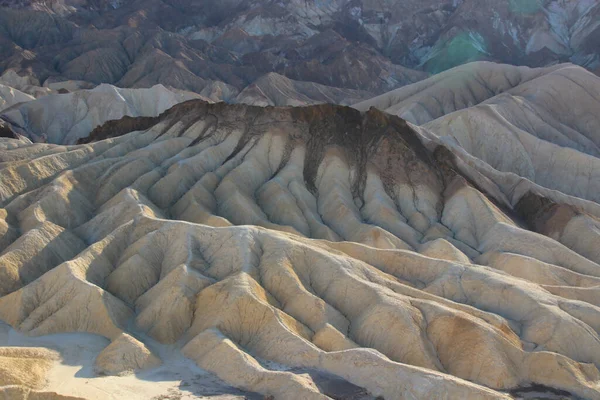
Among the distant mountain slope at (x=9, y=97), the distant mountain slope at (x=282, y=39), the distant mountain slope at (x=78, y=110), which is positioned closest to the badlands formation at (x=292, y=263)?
the distant mountain slope at (x=78, y=110)

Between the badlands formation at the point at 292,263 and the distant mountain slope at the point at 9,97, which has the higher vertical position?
the badlands formation at the point at 292,263

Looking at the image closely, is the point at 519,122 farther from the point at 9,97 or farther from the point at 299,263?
the point at 9,97

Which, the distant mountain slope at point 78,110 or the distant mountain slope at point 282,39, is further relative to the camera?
the distant mountain slope at point 282,39

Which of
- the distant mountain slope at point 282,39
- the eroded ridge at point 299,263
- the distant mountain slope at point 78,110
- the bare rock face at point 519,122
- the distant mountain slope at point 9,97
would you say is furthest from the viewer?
the distant mountain slope at point 282,39

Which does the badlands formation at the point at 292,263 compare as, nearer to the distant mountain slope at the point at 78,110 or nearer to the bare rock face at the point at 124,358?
the bare rock face at the point at 124,358

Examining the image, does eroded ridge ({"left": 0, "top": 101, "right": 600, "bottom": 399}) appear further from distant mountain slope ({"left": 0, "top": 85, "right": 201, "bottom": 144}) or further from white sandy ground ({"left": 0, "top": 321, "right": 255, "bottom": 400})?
distant mountain slope ({"left": 0, "top": 85, "right": 201, "bottom": 144})

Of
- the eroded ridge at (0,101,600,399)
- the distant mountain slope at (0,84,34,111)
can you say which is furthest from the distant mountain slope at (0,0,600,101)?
the eroded ridge at (0,101,600,399)

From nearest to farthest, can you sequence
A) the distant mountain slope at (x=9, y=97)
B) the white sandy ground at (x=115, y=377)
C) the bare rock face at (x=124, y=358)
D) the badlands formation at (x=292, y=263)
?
the white sandy ground at (x=115, y=377) < the bare rock face at (x=124, y=358) < the badlands formation at (x=292, y=263) < the distant mountain slope at (x=9, y=97)

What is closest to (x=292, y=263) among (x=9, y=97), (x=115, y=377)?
(x=115, y=377)
